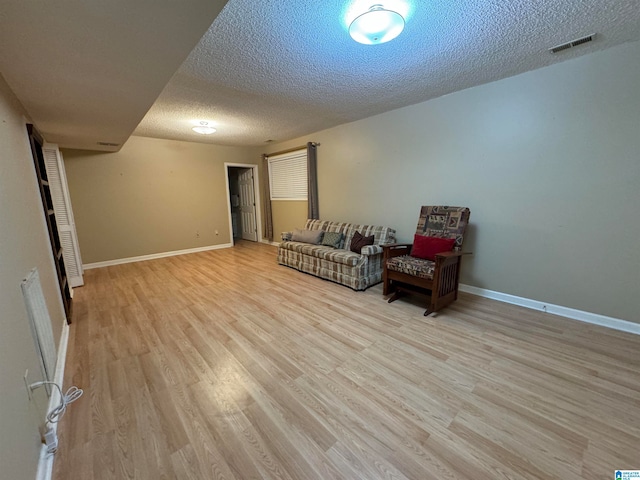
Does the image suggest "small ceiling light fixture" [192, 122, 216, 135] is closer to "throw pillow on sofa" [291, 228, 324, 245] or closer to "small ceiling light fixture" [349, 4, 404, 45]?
"throw pillow on sofa" [291, 228, 324, 245]

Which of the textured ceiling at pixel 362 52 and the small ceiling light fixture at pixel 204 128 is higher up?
the textured ceiling at pixel 362 52

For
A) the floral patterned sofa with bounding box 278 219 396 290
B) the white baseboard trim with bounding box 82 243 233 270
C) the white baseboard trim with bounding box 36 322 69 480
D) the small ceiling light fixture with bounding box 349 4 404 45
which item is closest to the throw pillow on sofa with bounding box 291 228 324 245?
the floral patterned sofa with bounding box 278 219 396 290

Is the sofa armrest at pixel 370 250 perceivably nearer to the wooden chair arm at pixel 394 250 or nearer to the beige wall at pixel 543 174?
the wooden chair arm at pixel 394 250

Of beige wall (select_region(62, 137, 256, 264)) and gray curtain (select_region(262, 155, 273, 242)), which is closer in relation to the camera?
beige wall (select_region(62, 137, 256, 264))

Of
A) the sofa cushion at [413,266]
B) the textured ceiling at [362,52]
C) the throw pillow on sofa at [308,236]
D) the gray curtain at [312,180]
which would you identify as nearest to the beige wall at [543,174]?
the textured ceiling at [362,52]

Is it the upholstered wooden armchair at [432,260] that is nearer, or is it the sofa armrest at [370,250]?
the upholstered wooden armchair at [432,260]

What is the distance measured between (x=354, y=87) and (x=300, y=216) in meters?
3.09

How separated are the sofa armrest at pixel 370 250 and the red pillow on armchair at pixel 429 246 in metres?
0.47

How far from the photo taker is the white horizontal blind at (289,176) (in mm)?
5246

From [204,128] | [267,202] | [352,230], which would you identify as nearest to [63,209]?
[204,128]

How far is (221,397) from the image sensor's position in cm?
160

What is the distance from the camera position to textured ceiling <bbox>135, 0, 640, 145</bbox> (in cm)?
162

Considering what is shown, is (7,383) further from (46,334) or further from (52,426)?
(46,334)

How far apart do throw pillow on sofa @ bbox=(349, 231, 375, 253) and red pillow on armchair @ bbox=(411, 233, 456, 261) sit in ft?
2.36
